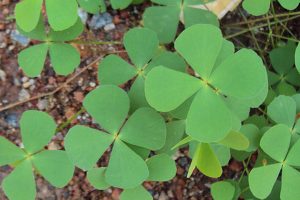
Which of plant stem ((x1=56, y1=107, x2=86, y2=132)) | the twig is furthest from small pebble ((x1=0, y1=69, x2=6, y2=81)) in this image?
plant stem ((x1=56, y1=107, x2=86, y2=132))

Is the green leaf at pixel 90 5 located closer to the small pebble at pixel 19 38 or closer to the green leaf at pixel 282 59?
the small pebble at pixel 19 38

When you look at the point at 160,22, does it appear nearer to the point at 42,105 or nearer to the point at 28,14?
the point at 28,14

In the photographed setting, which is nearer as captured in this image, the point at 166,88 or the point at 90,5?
the point at 166,88

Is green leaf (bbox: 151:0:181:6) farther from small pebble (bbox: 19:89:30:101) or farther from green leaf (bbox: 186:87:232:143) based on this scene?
small pebble (bbox: 19:89:30:101)

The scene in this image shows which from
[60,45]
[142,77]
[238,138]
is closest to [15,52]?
[60,45]

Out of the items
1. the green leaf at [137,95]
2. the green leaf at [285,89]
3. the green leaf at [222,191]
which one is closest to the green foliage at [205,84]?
the green leaf at [137,95]

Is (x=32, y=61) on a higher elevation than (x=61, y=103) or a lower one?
higher

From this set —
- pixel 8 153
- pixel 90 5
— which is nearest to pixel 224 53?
pixel 90 5

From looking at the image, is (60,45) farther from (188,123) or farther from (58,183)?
(188,123)
